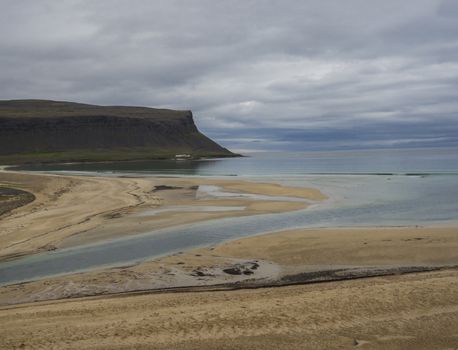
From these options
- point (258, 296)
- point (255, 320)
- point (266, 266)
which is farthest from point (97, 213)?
point (255, 320)

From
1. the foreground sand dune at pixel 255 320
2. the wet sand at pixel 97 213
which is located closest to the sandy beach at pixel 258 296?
the foreground sand dune at pixel 255 320

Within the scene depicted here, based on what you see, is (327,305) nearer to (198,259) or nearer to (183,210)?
(198,259)

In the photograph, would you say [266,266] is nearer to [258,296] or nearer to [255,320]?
[258,296]

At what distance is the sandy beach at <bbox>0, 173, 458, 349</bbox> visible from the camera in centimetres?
1017

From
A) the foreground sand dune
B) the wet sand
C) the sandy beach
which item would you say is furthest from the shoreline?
the wet sand

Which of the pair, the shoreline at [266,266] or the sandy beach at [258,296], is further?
the shoreline at [266,266]

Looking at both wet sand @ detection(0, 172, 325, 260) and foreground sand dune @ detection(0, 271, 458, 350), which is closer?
foreground sand dune @ detection(0, 271, 458, 350)

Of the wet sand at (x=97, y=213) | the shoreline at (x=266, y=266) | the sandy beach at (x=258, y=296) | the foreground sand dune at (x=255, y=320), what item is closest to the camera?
the foreground sand dune at (x=255, y=320)

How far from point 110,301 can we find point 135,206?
2253 centimetres

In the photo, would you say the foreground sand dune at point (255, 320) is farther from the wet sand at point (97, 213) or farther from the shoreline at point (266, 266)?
the wet sand at point (97, 213)

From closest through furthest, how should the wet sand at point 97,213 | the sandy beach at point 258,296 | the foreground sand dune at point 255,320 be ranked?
1. the foreground sand dune at point 255,320
2. the sandy beach at point 258,296
3. the wet sand at point 97,213

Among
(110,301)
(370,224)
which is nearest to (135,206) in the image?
(370,224)

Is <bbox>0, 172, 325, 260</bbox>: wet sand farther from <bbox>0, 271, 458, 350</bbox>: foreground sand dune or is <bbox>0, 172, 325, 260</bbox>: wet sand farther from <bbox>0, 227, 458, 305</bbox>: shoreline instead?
<bbox>0, 271, 458, 350</bbox>: foreground sand dune

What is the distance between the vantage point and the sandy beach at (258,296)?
10172 mm
